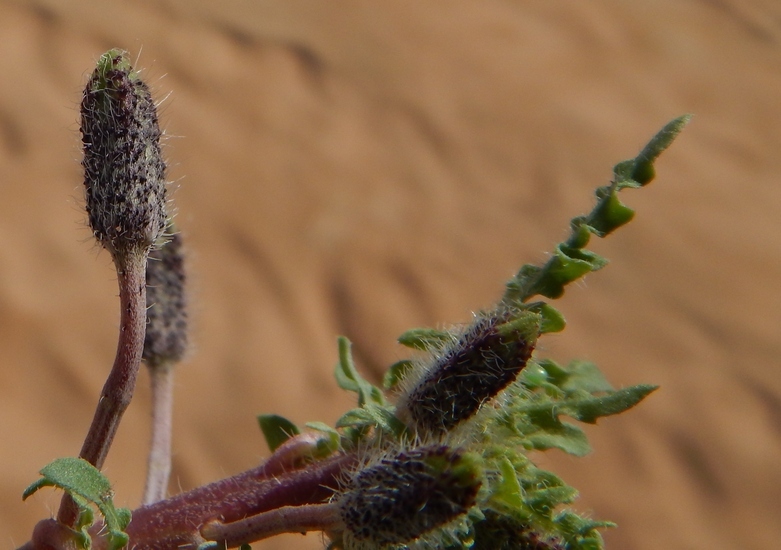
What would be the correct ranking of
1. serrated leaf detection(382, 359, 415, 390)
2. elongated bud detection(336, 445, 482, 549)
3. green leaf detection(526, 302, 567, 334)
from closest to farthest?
elongated bud detection(336, 445, 482, 549) → green leaf detection(526, 302, 567, 334) → serrated leaf detection(382, 359, 415, 390)

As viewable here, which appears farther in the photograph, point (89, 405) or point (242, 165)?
point (242, 165)

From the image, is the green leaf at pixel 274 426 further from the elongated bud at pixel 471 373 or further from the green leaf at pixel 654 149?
the green leaf at pixel 654 149

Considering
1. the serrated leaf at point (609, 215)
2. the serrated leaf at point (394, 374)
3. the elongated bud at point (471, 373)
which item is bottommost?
the elongated bud at point (471, 373)

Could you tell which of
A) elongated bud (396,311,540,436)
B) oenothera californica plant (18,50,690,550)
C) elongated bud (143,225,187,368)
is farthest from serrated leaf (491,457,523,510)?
elongated bud (143,225,187,368)

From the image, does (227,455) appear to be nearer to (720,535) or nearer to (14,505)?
(14,505)

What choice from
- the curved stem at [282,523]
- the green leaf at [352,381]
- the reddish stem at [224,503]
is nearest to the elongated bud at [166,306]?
the green leaf at [352,381]

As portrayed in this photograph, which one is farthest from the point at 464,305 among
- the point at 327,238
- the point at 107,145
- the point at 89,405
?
the point at 107,145

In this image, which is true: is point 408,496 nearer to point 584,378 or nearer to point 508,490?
point 508,490

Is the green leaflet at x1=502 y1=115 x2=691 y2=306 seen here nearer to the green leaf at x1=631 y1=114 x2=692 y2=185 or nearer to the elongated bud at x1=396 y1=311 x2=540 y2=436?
the green leaf at x1=631 y1=114 x2=692 y2=185
